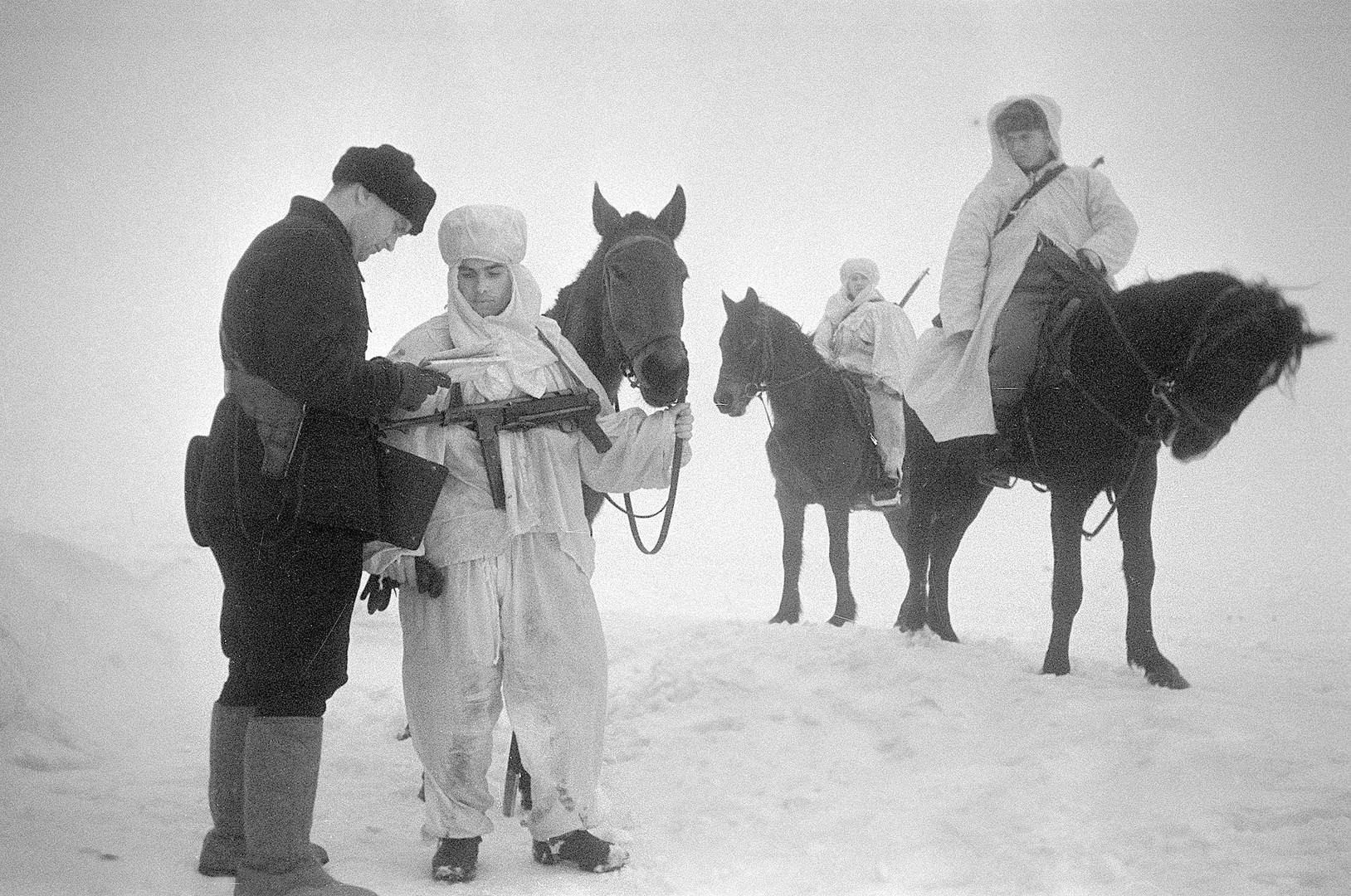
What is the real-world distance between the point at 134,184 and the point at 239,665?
247 centimetres

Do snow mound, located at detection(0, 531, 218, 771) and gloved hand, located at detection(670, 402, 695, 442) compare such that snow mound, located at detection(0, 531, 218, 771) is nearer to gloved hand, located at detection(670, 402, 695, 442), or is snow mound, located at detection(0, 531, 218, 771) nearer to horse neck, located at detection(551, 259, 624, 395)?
horse neck, located at detection(551, 259, 624, 395)

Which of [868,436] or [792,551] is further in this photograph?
[792,551]

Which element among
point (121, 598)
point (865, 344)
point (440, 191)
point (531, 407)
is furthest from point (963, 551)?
point (531, 407)

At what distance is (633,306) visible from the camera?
9.89 ft

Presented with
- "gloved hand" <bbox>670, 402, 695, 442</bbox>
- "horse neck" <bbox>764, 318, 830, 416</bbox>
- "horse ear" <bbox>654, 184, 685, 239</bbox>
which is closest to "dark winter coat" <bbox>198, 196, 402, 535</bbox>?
"gloved hand" <bbox>670, 402, 695, 442</bbox>

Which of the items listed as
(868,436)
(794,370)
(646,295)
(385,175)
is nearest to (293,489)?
(385,175)

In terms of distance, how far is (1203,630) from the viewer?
5.53m

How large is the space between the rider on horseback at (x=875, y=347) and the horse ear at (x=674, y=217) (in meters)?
3.04

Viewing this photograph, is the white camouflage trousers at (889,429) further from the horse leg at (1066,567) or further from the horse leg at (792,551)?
the horse leg at (1066,567)

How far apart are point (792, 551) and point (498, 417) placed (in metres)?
4.06

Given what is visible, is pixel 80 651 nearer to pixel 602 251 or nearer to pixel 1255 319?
pixel 602 251

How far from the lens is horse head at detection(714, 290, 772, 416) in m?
6.30

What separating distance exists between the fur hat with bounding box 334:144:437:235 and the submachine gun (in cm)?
50

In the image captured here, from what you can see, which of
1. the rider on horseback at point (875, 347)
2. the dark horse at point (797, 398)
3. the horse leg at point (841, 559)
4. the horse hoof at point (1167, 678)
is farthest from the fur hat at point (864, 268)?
the horse hoof at point (1167, 678)
